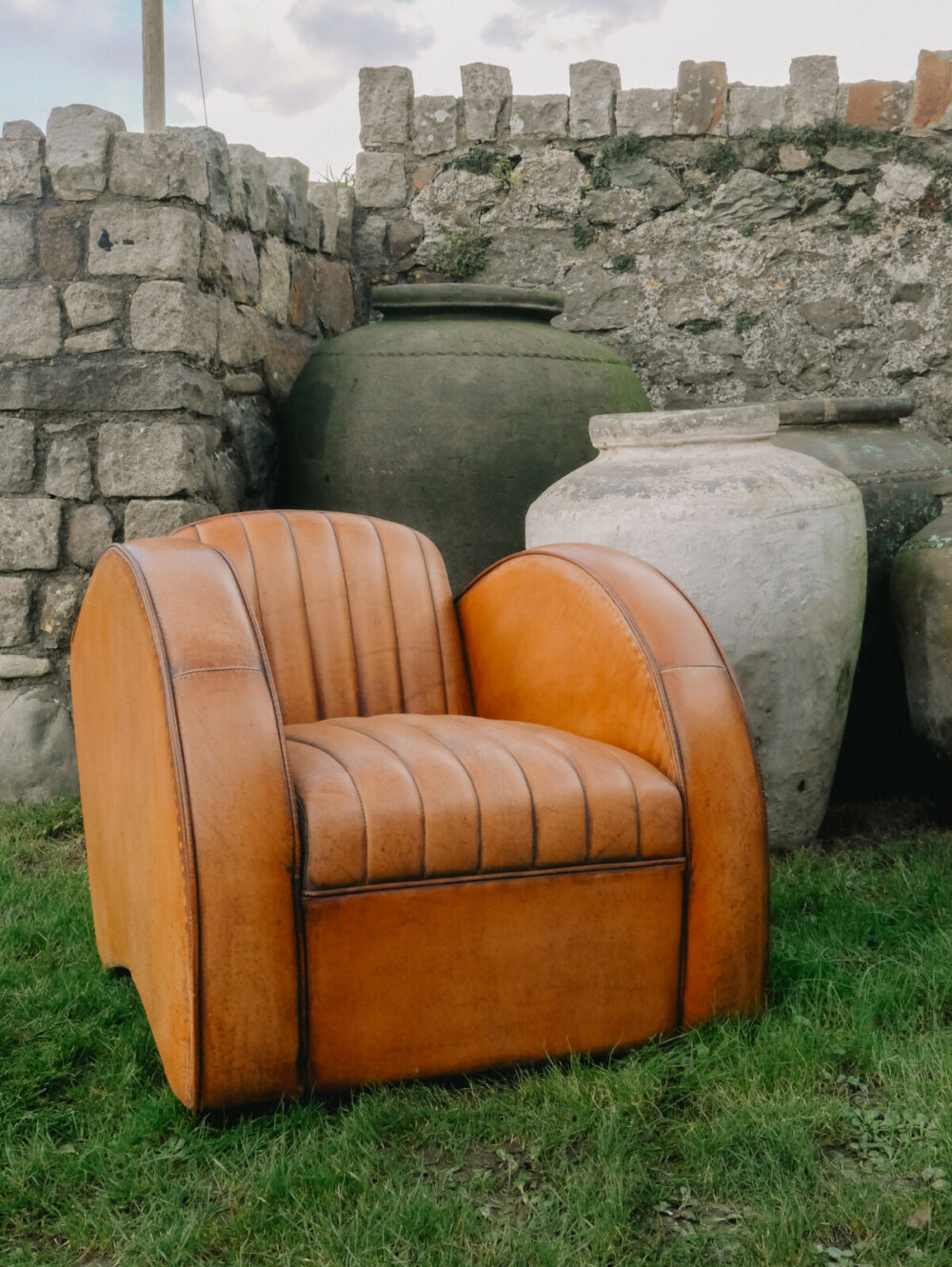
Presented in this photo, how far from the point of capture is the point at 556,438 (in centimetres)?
344

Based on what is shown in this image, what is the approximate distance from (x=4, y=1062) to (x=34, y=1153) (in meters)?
0.26

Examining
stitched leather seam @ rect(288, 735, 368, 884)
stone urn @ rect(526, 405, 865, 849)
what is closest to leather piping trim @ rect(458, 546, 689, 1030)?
stitched leather seam @ rect(288, 735, 368, 884)

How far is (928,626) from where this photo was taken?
276 cm

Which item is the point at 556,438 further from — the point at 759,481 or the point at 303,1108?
the point at 303,1108

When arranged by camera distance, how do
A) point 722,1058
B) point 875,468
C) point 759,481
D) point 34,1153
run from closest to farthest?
point 34,1153, point 722,1058, point 759,481, point 875,468

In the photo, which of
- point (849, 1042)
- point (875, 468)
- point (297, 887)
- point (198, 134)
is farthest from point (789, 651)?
point (198, 134)

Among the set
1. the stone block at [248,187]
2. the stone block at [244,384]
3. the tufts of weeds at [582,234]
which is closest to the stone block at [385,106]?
the tufts of weeds at [582,234]

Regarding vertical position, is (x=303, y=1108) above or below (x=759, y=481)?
below

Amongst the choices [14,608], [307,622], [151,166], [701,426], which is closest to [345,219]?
[151,166]

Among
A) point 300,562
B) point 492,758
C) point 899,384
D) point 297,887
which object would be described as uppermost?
point 899,384

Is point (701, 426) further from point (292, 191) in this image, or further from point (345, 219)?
point (345, 219)

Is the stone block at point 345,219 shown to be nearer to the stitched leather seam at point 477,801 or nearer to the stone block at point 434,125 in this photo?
the stone block at point 434,125

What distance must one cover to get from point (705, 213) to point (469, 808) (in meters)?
3.28

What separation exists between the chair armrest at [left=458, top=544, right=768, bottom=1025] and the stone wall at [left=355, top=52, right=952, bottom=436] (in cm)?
255
